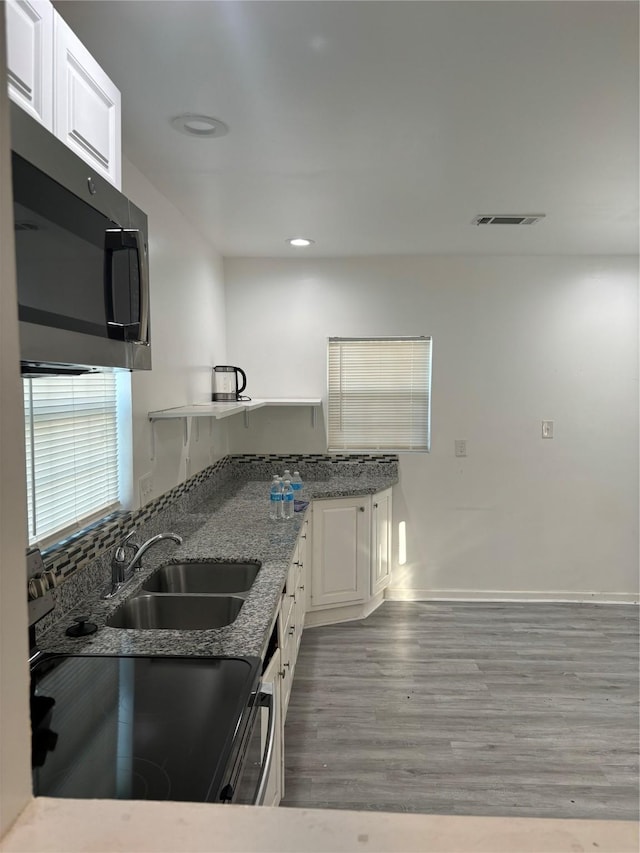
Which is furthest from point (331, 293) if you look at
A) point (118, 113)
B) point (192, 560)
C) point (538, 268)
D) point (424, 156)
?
point (118, 113)

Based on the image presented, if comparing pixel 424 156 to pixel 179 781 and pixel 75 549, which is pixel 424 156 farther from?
pixel 179 781

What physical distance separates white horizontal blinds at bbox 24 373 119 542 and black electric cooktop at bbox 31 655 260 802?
516 mm

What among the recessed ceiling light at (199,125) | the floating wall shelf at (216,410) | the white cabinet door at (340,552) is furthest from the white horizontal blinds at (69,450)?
the white cabinet door at (340,552)

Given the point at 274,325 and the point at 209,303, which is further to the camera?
the point at 274,325

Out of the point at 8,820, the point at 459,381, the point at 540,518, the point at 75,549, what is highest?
the point at 459,381

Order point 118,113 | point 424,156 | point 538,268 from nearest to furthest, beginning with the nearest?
point 118,113, point 424,156, point 538,268

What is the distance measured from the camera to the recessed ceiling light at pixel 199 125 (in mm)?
1946

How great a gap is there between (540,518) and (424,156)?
2.93 meters

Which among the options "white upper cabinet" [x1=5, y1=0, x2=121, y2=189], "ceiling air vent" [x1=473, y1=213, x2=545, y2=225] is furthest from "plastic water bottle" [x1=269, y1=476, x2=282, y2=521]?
"white upper cabinet" [x1=5, y1=0, x2=121, y2=189]

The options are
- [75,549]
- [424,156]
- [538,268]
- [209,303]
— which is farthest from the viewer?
[538,268]

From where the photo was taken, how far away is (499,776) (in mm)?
2320

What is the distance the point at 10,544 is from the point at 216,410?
7.44 feet

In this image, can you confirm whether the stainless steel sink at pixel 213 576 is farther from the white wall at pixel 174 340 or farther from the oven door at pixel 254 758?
the oven door at pixel 254 758

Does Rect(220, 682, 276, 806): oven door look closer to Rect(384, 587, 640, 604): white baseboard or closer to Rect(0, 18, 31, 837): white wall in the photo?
Rect(0, 18, 31, 837): white wall
